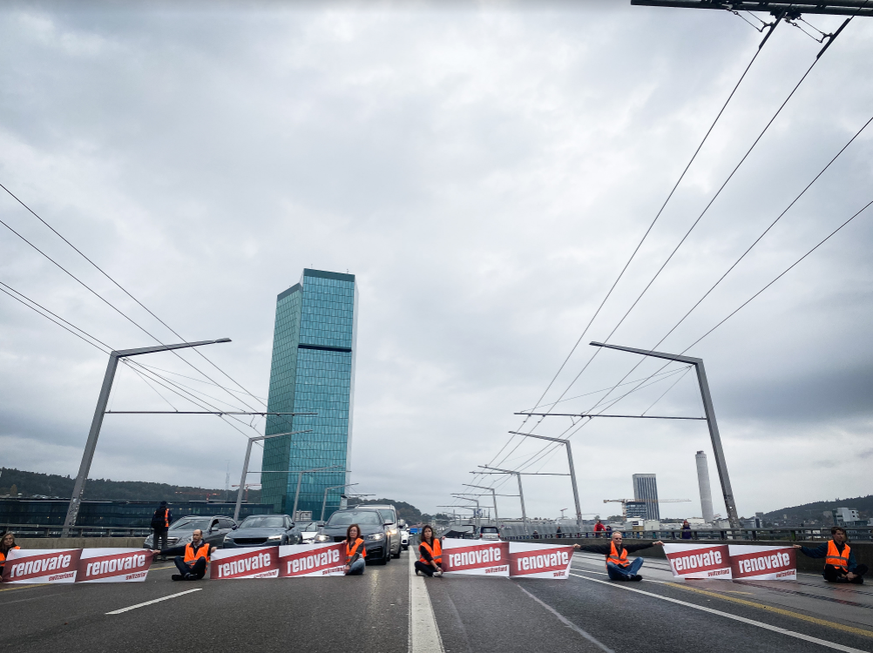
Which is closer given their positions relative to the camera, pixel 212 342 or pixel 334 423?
pixel 212 342

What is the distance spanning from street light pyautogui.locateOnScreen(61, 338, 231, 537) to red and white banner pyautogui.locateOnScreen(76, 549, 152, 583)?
29.3 ft

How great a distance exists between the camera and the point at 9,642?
5.59 m

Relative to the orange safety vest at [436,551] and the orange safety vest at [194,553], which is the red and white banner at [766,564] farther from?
the orange safety vest at [194,553]

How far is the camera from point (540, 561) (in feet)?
42.0

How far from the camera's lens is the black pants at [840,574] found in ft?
38.6

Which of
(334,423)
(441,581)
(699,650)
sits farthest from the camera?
(334,423)

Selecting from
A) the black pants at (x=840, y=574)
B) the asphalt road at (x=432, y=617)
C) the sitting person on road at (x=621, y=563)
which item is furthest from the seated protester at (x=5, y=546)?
the black pants at (x=840, y=574)

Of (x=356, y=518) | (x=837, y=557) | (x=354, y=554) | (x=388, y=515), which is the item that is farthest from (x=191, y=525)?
(x=837, y=557)

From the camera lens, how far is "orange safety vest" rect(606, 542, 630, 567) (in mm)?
11953

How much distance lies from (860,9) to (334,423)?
14615 centimetres

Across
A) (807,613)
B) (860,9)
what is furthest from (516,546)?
(860,9)

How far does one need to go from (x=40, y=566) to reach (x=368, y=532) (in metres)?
7.53

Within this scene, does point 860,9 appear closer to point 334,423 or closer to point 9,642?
point 9,642

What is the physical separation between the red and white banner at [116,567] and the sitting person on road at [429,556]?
5.46 meters
